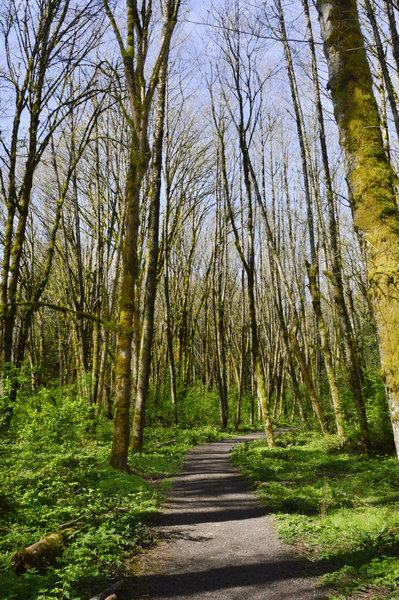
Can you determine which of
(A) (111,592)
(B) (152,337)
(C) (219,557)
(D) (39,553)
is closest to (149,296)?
(B) (152,337)

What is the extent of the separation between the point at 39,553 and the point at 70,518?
36.7 inches

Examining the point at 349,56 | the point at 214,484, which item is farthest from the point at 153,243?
the point at 349,56

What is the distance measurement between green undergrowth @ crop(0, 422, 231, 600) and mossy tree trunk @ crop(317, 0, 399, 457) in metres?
2.57

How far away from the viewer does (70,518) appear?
13.3 feet

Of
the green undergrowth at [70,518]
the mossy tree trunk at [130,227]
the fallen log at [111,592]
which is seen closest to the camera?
the fallen log at [111,592]

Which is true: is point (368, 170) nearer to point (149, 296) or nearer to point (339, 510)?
point (339, 510)

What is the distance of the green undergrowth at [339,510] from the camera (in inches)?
119

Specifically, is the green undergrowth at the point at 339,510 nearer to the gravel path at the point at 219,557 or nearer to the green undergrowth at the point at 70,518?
the gravel path at the point at 219,557

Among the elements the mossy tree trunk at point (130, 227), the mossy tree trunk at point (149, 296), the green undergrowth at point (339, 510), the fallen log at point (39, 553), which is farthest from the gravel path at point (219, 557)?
the mossy tree trunk at point (149, 296)

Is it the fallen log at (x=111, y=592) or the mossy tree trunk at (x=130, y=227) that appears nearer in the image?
the fallen log at (x=111, y=592)

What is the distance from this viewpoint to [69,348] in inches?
728

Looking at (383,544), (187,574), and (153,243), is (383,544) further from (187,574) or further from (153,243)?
(153,243)

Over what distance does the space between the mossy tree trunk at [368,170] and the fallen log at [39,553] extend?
291 centimetres

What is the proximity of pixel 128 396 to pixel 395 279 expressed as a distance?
4.15 m
